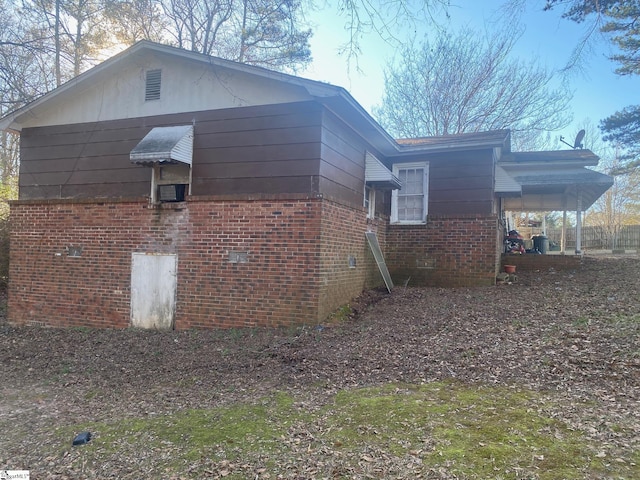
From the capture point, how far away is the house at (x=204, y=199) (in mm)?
7703

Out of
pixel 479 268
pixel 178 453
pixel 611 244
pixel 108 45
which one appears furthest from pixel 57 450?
pixel 611 244

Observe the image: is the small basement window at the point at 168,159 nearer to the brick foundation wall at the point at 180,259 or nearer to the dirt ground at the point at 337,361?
the brick foundation wall at the point at 180,259

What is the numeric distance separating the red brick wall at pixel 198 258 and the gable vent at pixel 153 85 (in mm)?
2256

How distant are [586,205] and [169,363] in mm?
15176

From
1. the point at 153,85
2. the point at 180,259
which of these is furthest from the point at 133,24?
the point at 180,259

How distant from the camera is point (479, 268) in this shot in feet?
34.5

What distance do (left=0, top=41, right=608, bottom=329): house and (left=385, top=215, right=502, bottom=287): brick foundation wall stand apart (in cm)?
4

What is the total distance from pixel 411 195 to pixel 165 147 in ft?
21.3

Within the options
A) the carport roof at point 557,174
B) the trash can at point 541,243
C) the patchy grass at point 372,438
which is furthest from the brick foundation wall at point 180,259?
the trash can at point 541,243

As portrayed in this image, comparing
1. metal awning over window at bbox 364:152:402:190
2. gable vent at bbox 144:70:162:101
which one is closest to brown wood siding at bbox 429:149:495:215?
metal awning over window at bbox 364:152:402:190

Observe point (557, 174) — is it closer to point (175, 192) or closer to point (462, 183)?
point (462, 183)

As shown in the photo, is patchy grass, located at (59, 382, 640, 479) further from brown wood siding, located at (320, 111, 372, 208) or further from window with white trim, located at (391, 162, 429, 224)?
window with white trim, located at (391, 162, 429, 224)

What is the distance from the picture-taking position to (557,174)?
1271 centimetres

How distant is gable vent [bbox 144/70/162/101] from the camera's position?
29.0 feet
